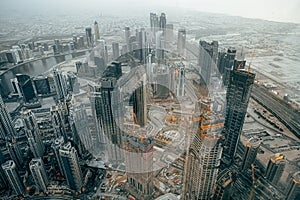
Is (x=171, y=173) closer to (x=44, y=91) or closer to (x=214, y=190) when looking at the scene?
(x=214, y=190)

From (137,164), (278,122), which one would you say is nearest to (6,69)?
(137,164)

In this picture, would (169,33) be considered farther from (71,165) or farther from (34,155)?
(71,165)

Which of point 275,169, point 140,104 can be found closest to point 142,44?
point 140,104

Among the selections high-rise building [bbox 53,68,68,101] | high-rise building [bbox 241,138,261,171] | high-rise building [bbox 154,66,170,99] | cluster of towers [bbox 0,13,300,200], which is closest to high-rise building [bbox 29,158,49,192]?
cluster of towers [bbox 0,13,300,200]

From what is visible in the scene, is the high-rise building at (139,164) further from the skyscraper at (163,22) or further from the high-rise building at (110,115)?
the skyscraper at (163,22)

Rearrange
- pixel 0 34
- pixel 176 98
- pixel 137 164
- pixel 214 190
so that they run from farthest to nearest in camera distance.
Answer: pixel 0 34 → pixel 176 98 → pixel 137 164 → pixel 214 190

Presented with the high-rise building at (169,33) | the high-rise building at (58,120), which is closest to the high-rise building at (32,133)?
the high-rise building at (58,120)
